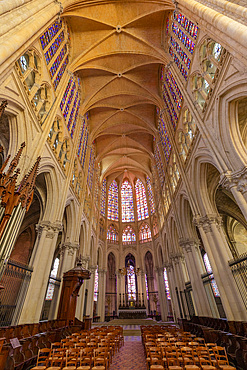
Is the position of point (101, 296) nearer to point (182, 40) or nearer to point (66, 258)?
point (66, 258)

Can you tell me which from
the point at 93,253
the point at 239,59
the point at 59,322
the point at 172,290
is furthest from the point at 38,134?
the point at 172,290

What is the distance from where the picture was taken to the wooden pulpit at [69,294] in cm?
1010

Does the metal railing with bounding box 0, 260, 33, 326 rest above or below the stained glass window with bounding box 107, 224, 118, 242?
below

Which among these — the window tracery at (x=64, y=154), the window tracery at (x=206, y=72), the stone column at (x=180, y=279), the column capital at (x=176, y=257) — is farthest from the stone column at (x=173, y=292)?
the window tracery at (x=206, y=72)

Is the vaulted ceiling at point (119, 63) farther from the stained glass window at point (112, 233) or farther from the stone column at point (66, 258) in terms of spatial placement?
the stone column at point (66, 258)

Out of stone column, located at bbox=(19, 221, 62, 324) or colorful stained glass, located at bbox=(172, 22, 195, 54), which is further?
colorful stained glass, located at bbox=(172, 22, 195, 54)

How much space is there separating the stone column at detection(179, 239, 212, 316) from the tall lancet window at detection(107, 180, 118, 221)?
16.8m

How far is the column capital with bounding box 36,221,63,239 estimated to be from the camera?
394 inches

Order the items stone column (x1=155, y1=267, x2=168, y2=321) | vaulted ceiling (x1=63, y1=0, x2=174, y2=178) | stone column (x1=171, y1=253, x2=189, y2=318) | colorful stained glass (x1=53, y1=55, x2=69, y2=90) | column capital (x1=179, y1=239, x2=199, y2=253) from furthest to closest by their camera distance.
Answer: stone column (x1=155, y1=267, x2=168, y2=321) → stone column (x1=171, y1=253, x2=189, y2=318) → vaulted ceiling (x1=63, y1=0, x2=174, y2=178) → column capital (x1=179, y1=239, x2=199, y2=253) → colorful stained glass (x1=53, y1=55, x2=69, y2=90)

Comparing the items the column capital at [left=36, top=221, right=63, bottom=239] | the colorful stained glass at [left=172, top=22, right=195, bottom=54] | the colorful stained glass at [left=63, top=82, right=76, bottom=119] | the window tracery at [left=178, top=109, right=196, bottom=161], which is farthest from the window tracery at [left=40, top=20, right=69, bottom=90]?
the window tracery at [left=178, top=109, right=196, bottom=161]

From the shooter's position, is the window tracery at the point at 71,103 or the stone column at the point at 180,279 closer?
the window tracery at the point at 71,103

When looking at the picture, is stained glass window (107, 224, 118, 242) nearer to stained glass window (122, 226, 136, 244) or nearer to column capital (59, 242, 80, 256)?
stained glass window (122, 226, 136, 244)

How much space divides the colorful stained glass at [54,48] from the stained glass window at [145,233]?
22.7 m

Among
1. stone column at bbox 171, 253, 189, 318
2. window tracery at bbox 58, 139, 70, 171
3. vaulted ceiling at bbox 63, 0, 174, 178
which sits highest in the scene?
vaulted ceiling at bbox 63, 0, 174, 178
